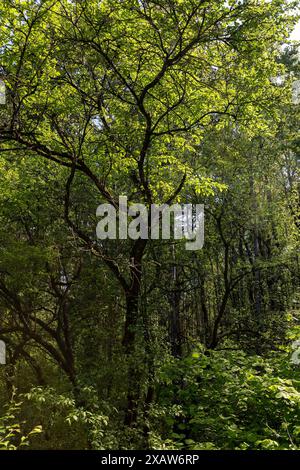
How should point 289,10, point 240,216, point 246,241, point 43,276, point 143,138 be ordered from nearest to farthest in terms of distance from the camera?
point 289,10, point 143,138, point 43,276, point 240,216, point 246,241

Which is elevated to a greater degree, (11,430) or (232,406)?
(11,430)

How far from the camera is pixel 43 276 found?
35.4 ft

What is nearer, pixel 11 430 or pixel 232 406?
pixel 11 430

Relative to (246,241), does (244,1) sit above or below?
above

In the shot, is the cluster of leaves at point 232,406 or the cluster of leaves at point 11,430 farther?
the cluster of leaves at point 232,406

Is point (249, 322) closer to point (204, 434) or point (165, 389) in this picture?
point (165, 389)

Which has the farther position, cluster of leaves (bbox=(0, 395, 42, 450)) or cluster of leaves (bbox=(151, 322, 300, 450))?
cluster of leaves (bbox=(151, 322, 300, 450))

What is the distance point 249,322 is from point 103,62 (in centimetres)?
1031

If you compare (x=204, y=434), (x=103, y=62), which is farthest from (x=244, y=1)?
(x=204, y=434)

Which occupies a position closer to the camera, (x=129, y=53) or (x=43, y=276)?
(x=129, y=53)
